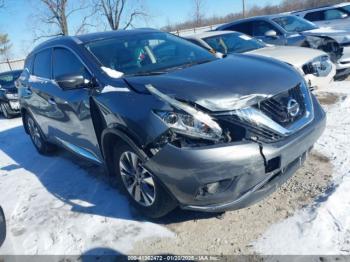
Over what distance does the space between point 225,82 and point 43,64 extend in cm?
321

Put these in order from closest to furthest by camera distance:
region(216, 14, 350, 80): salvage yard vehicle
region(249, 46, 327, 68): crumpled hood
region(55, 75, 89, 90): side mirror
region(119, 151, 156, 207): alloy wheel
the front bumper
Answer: the front bumper
region(119, 151, 156, 207): alloy wheel
region(55, 75, 89, 90): side mirror
region(249, 46, 327, 68): crumpled hood
region(216, 14, 350, 80): salvage yard vehicle

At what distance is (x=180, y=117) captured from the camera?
2703 millimetres

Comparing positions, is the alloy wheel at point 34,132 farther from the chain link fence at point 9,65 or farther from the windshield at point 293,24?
the chain link fence at point 9,65

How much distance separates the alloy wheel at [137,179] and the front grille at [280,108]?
43.4 inches

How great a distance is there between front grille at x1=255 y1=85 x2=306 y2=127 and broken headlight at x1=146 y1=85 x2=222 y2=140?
0.41 m

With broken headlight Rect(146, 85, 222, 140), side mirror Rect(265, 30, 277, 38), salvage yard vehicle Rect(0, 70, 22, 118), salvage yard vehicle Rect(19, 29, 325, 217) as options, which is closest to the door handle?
salvage yard vehicle Rect(19, 29, 325, 217)

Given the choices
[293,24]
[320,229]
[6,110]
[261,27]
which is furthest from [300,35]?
[6,110]

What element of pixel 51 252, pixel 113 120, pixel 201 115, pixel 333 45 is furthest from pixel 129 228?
pixel 333 45

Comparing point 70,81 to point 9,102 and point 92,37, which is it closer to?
point 92,37

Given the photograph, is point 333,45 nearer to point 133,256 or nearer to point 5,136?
point 133,256

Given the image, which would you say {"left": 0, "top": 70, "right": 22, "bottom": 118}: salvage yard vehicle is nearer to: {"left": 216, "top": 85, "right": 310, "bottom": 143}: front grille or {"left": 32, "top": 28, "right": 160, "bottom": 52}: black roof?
{"left": 32, "top": 28, "right": 160, "bottom": 52}: black roof

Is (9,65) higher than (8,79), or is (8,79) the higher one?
(8,79)

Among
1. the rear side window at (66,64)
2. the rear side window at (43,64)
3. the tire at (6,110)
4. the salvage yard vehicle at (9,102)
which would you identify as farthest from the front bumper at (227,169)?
the tire at (6,110)

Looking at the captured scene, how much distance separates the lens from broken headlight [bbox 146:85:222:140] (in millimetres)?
2633
